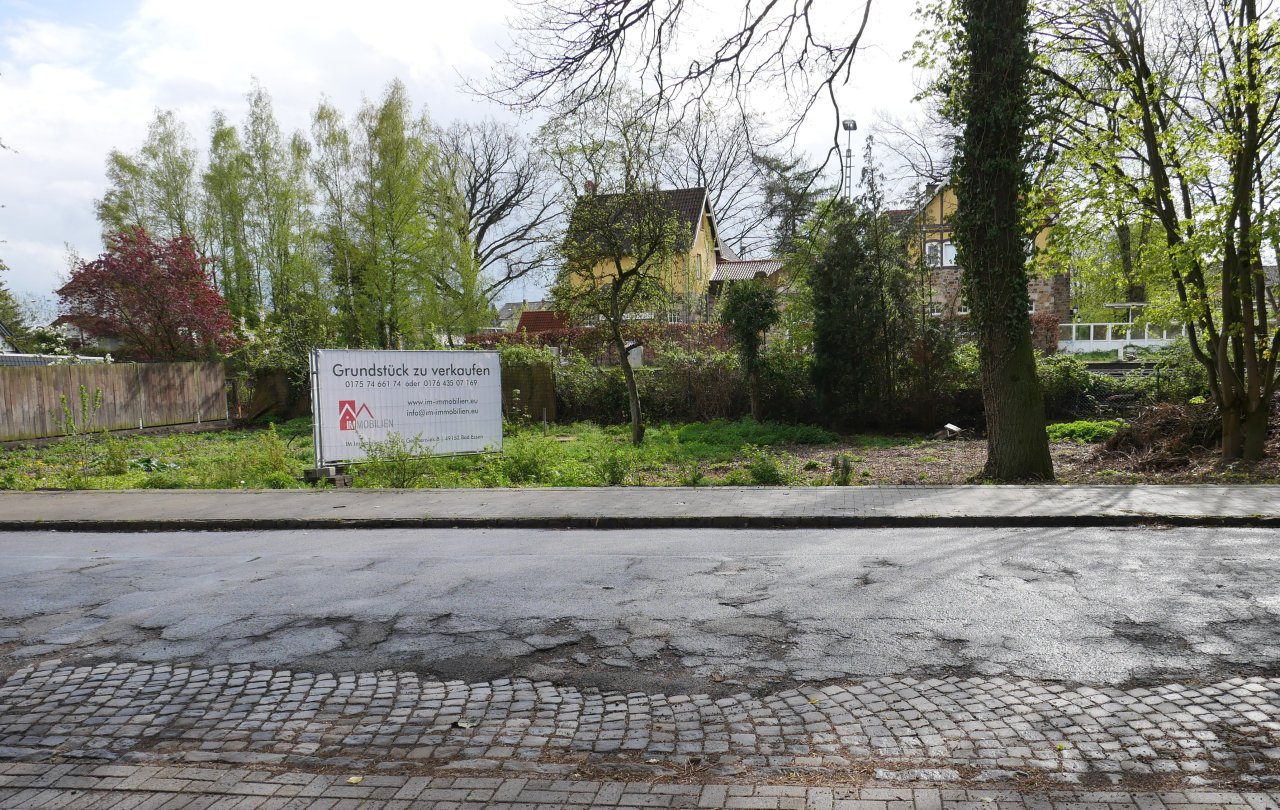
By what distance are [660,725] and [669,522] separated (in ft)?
17.4

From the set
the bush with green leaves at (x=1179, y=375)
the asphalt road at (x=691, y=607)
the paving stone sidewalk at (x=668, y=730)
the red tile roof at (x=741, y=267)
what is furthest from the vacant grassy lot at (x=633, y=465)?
the red tile roof at (x=741, y=267)

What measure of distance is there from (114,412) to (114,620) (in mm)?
20684

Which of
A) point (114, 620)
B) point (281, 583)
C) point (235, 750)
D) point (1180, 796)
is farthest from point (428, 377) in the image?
point (1180, 796)

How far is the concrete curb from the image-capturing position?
8352 millimetres

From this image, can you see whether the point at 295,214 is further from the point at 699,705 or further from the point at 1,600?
the point at 699,705

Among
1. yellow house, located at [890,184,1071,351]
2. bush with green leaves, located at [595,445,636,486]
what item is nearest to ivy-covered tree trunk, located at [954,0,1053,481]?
yellow house, located at [890,184,1071,351]

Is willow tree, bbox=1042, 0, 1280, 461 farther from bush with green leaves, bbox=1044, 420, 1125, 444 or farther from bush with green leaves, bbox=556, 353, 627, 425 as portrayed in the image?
bush with green leaves, bbox=556, 353, 627, 425

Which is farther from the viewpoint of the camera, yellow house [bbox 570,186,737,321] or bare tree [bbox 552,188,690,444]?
yellow house [bbox 570,186,737,321]

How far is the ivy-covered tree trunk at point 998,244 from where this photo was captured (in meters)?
11.3

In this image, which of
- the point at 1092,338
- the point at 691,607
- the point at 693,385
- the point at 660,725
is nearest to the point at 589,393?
the point at 693,385

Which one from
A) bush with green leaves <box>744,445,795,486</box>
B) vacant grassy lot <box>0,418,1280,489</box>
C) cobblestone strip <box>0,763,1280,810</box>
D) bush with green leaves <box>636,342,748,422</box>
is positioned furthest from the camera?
bush with green leaves <box>636,342,748,422</box>

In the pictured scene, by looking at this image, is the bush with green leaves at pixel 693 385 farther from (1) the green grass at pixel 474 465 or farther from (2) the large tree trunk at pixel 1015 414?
(2) the large tree trunk at pixel 1015 414

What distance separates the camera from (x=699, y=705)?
3.99 metres

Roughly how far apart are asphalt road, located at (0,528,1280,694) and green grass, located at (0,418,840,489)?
14.2 ft
